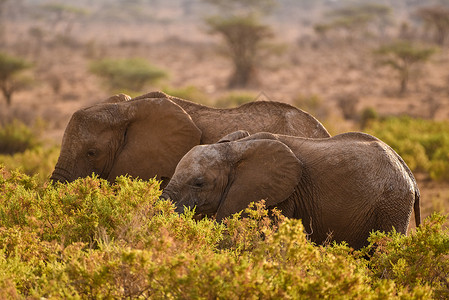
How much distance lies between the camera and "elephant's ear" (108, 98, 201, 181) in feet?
21.1

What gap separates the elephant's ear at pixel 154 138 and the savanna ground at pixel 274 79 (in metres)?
4.48

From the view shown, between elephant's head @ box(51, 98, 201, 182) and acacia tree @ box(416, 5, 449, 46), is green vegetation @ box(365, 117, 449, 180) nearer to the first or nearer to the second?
elephant's head @ box(51, 98, 201, 182)

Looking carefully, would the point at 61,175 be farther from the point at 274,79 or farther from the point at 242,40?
the point at 274,79

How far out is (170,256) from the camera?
3.69 metres

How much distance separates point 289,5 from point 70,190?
90403mm

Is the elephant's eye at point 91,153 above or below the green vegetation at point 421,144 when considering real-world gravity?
above

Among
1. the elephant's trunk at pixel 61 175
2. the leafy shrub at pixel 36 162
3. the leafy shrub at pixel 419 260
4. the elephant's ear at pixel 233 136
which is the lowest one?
the leafy shrub at pixel 36 162

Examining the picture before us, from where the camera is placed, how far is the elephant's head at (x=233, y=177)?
529 centimetres

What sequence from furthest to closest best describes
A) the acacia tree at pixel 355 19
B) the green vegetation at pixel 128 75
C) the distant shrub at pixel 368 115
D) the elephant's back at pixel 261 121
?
the acacia tree at pixel 355 19 → the green vegetation at pixel 128 75 → the distant shrub at pixel 368 115 → the elephant's back at pixel 261 121

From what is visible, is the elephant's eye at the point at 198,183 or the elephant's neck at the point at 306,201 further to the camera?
the elephant's neck at the point at 306,201

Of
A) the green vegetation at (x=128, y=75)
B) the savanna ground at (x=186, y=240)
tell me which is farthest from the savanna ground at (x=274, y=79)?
the green vegetation at (x=128, y=75)

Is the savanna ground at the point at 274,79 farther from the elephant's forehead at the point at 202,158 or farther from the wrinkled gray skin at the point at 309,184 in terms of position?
the elephant's forehead at the point at 202,158

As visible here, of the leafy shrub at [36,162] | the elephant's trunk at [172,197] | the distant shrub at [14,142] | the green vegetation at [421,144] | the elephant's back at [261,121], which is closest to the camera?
the elephant's trunk at [172,197]

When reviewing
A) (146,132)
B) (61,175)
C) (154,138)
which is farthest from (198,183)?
(61,175)
